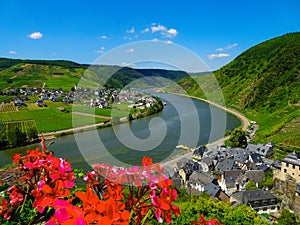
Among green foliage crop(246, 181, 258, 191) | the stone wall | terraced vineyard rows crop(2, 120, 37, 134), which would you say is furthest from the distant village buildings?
terraced vineyard rows crop(2, 120, 37, 134)

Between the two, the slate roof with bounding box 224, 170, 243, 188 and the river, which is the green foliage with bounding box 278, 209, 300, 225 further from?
the river

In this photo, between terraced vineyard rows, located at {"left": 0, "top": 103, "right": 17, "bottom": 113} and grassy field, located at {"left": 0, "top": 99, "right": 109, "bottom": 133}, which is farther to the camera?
terraced vineyard rows, located at {"left": 0, "top": 103, "right": 17, "bottom": 113}

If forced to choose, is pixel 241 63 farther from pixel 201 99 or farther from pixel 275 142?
pixel 275 142

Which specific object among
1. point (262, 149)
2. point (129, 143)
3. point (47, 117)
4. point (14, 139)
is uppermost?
point (47, 117)

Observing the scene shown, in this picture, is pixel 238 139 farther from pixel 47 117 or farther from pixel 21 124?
pixel 47 117

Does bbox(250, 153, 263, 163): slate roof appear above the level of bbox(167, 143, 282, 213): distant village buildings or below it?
above

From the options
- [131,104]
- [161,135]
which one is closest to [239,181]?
[161,135]

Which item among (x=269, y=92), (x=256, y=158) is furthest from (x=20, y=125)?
(x=269, y=92)
